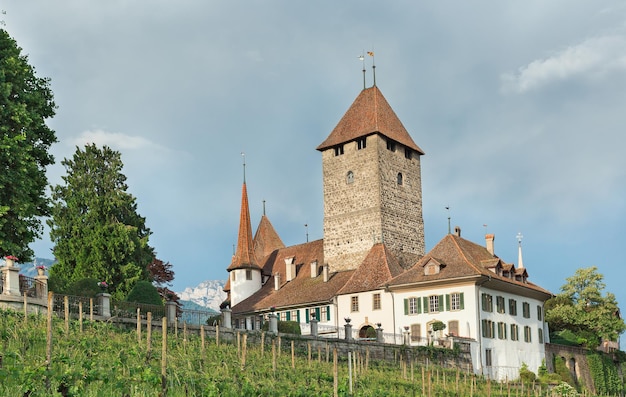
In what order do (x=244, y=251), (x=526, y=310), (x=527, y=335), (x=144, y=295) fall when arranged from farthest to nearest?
1. (x=244, y=251)
2. (x=526, y=310)
3. (x=527, y=335)
4. (x=144, y=295)

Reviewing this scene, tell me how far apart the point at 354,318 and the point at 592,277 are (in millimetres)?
19475

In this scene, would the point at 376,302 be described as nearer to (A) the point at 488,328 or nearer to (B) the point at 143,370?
(A) the point at 488,328

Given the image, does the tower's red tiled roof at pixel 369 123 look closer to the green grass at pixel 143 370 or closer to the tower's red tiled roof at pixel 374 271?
the tower's red tiled roof at pixel 374 271

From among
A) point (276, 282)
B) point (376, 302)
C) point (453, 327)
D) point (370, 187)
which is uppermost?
point (370, 187)

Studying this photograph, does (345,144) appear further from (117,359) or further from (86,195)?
(117,359)

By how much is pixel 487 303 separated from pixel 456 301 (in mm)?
1655

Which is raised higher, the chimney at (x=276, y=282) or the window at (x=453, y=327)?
the chimney at (x=276, y=282)

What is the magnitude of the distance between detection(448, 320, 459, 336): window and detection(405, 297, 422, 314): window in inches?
74.8

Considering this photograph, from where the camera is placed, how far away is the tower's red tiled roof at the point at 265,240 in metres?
65.2

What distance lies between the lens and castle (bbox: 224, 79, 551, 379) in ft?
146

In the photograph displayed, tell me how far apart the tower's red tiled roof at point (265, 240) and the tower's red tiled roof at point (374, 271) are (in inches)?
561

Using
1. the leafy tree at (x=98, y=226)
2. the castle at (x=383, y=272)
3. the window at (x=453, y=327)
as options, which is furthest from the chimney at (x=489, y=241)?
the leafy tree at (x=98, y=226)

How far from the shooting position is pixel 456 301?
145 feet

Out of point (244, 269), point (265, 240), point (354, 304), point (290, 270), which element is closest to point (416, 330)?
point (354, 304)
